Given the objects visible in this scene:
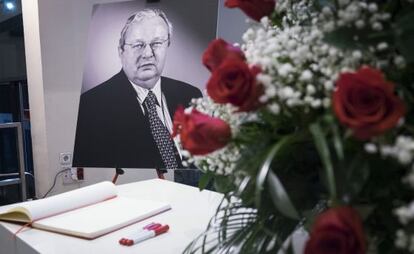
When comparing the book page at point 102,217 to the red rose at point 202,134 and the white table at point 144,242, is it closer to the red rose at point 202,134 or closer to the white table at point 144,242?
the white table at point 144,242

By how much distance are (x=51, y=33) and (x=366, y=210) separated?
7.69ft

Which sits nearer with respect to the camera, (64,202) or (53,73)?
(64,202)

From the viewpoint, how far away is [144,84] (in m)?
1.81

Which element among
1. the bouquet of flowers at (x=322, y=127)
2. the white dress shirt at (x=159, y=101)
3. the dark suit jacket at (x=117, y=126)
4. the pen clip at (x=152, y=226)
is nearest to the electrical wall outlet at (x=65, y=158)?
the dark suit jacket at (x=117, y=126)

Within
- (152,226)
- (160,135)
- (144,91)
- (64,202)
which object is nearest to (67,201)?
(64,202)

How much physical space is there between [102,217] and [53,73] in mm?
1559

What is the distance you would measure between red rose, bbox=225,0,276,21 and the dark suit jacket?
1213 millimetres

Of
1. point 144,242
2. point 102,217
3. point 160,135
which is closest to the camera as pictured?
point 144,242

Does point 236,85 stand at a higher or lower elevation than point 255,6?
lower

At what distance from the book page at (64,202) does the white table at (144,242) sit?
0.18ft

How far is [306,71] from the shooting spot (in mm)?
444

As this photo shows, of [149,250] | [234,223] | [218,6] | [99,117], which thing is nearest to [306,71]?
[234,223]

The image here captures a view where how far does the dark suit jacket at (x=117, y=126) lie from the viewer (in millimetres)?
1790

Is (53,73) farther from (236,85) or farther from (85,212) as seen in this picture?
(236,85)
